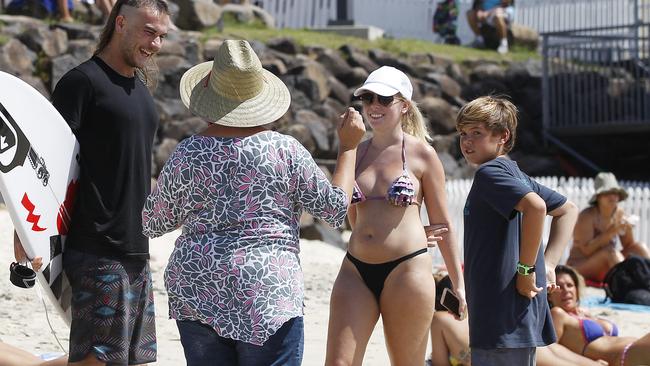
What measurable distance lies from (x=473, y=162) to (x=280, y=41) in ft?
41.3

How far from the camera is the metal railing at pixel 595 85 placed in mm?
19125

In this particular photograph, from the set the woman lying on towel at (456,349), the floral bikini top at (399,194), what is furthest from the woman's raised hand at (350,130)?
the woman lying on towel at (456,349)

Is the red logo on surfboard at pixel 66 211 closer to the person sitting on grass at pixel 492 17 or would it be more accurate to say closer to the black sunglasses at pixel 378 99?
the black sunglasses at pixel 378 99

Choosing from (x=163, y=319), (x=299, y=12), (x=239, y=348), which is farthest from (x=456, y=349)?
(x=299, y=12)

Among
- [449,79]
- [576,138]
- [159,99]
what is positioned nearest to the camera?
[159,99]

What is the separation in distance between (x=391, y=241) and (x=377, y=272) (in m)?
0.14

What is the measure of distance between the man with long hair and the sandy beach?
159cm

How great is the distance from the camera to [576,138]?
20.0m

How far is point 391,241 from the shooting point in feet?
15.3

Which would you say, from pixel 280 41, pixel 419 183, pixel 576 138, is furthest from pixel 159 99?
pixel 419 183

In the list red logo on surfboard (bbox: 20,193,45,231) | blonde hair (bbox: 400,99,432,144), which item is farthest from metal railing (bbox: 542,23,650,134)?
red logo on surfboard (bbox: 20,193,45,231)

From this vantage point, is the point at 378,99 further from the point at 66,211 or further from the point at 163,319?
the point at 163,319

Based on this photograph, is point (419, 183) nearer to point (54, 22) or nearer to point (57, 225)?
point (57, 225)

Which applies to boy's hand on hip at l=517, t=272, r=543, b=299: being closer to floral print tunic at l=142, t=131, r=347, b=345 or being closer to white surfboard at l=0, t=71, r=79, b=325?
floral print tunic at l=142, t=131, r=347, b=345
